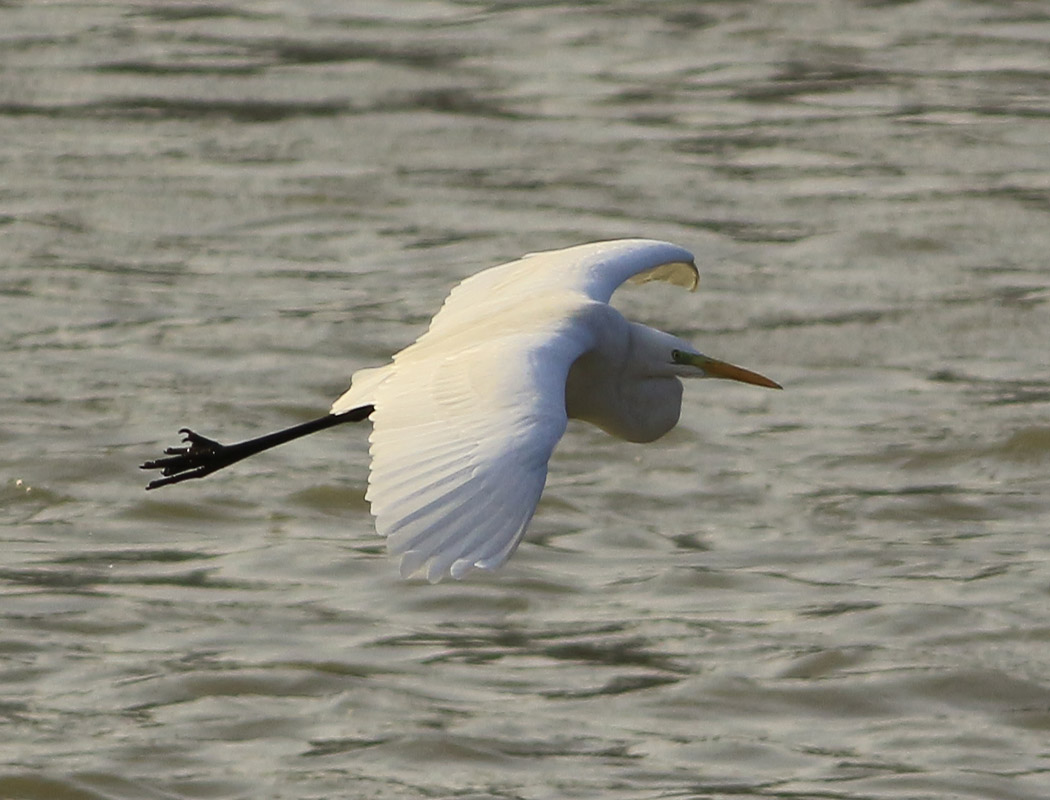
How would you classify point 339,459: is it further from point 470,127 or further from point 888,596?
point 470,127

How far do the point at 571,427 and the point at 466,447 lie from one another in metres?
5.80

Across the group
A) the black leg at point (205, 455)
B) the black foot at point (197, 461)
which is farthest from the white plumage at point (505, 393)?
the black foot at point (197, 461)

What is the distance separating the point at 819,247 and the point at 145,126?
4.85 m

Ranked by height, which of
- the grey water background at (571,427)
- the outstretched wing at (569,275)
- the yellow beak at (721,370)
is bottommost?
the grey water background at (571,427)

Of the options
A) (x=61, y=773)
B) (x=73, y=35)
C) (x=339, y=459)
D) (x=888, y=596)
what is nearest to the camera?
(x=61, y=773)

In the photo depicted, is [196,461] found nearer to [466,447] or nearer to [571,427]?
[466,447]

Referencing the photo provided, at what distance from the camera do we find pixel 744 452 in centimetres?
1173

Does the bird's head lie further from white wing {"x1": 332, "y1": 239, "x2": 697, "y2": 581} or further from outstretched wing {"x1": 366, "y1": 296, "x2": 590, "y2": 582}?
outstretched wing {"x1": 366, "y1": 296, "x2": 590, "y2": 582}

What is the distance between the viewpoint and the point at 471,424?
20.1 ft

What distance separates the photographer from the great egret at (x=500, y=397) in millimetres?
5641

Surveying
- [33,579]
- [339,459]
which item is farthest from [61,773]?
[339,459]

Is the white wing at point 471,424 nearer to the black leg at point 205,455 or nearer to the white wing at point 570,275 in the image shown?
the white wing at point 570,275

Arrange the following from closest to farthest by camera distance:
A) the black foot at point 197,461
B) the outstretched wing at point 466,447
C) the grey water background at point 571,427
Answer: the outstretched wing at point 466,447 → the black foot at point 197,461 → the grey water background at point 571,427

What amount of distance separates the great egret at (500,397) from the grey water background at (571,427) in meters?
1.48
